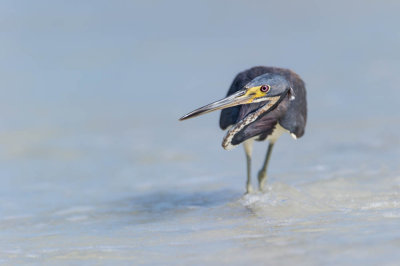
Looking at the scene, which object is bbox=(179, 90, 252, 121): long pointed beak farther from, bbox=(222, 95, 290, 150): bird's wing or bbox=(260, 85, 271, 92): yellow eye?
bbox=(222, 95, 290, 150): bird's wing

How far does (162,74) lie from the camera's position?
17.0 metres

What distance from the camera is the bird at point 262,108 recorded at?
6.98m

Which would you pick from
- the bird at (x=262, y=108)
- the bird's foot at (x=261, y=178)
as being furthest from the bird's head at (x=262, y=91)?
the bird's foot at (x=261, y=178)

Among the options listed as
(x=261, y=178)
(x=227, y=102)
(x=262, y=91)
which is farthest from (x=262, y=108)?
(x=261, y=178)

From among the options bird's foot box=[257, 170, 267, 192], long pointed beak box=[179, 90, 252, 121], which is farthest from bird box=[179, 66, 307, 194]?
bird's foot box=[257, 170, 267, 192]

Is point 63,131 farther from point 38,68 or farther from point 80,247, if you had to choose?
point 80,247

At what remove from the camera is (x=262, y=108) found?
716cm

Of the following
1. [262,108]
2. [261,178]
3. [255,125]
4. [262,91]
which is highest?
Answer: [262,91]

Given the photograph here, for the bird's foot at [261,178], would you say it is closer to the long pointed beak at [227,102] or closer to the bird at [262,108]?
the bird at [262,108]

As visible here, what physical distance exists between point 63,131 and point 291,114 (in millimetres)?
6640

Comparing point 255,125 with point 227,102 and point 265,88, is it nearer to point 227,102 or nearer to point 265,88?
point 265,88

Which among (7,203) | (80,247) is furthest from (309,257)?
(7,203)

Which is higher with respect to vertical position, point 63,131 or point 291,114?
point 63,131

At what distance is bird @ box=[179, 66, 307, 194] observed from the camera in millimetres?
6980
